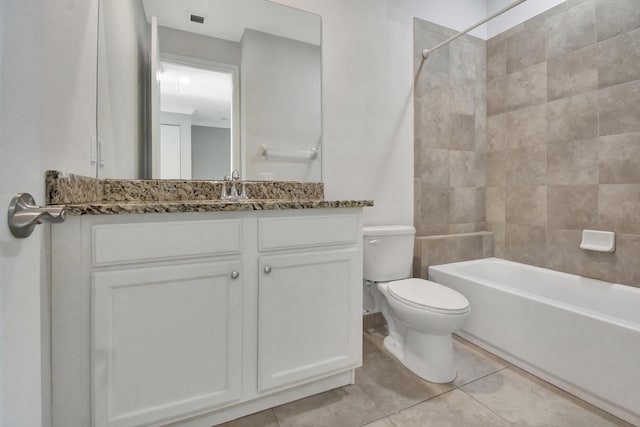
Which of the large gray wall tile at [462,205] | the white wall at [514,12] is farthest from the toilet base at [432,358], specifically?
the white wall at [514,12]

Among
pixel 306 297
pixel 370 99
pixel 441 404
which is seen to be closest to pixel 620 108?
pixel 370 99

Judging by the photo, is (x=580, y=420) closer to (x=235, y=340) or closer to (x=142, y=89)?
(x=235, y=340)

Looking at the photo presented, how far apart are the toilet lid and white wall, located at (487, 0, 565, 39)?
2.11 metres

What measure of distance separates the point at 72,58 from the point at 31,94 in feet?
2.92

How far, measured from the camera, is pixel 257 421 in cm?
126

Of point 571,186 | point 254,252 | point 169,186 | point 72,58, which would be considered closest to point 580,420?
point 571,186

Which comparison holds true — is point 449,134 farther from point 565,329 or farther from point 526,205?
point 565,329

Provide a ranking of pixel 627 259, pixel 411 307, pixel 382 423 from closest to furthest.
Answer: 1. pixel 382 423
2. pixel 411 307
3. pixel 627 259

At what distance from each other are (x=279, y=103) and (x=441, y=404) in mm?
1781

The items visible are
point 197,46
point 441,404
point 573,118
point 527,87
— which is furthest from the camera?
point 527,87

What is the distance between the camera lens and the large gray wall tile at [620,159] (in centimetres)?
169

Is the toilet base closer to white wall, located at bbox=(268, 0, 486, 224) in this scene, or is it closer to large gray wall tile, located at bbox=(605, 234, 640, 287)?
white wall, located at bbox=(268, 0, 486, 224)

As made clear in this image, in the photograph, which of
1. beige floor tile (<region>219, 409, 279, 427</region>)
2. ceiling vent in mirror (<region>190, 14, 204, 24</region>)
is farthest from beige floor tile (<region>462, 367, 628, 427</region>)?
ceiling vent in mirror (<region>190, 14, 204, 24</region>)

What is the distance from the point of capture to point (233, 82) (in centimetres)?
170
